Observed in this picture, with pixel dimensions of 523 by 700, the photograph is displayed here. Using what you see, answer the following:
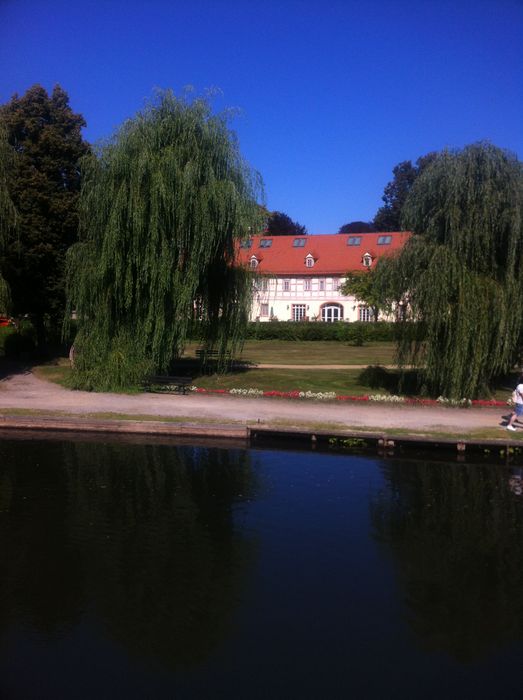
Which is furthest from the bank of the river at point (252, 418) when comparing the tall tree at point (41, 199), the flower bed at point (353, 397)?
the tall tree at point (41, 199)

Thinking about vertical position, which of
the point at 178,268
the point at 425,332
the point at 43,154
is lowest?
the point at 425,332

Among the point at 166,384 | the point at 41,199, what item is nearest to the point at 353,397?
the point at 166,384

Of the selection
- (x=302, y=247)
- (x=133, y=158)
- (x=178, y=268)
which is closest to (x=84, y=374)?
(x=178, y=268)

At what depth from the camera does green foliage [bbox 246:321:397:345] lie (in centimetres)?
5375

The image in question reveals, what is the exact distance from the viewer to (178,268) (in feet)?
73.8

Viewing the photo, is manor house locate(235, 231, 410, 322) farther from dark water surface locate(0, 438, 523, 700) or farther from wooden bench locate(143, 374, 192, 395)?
dark water surface locate(0, 438, 523, 700)

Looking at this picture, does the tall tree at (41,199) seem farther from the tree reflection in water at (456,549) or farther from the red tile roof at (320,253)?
the red tile roof at (320,253)

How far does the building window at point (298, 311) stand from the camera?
68.0 metres

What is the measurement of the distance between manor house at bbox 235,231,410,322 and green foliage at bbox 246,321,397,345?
9.81 meters

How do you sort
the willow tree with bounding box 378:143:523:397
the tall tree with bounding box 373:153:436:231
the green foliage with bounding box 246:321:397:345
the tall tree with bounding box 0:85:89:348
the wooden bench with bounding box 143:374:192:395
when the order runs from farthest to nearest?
the tall tree with bounding box 373:153:436:231, the green foliage with bounding box 246:321:397:345, the tall tree with bounding box 0:85:89:348, the wooden bench with bounding box 143:374:192:395, the willow tree with bounding box 378:143:523:397

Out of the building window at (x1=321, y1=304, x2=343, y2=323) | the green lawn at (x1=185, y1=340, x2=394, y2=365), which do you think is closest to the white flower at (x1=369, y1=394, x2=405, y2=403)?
the green lawn at (x1=185, y1=340, x2=394, y2=365)

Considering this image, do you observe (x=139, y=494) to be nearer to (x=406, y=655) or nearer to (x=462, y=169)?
(x=406, y=655)

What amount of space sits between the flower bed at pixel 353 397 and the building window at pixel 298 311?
149 ft

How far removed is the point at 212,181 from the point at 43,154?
39.7 feet
